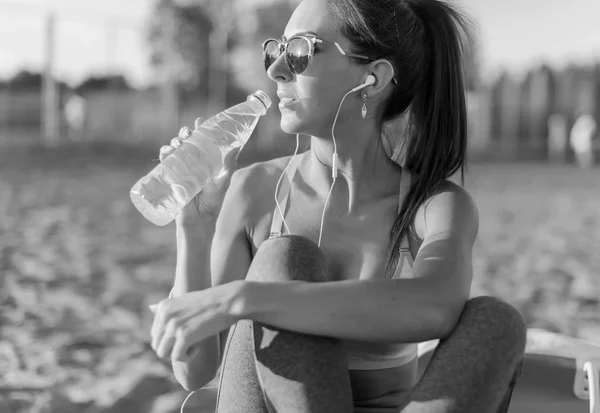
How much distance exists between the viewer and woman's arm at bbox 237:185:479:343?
5.15 feet

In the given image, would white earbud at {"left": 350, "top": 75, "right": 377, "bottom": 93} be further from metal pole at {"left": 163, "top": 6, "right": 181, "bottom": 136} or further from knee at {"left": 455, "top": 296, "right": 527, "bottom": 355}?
metal pole at {"left": 163, "top": 6, "right": 181, "bottom": 136}

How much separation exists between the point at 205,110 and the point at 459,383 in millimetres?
26586

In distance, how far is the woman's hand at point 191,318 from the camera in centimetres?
154

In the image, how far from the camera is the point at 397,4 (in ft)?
6.79

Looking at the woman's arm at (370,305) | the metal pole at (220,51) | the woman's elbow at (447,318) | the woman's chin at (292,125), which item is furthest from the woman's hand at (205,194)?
the metal pole at (220,51)

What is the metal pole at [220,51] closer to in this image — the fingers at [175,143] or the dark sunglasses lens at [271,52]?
the dark sunglasses lens at [271,52]

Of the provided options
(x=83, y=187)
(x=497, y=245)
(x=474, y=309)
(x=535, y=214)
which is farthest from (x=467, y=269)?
(x=83, y=187)

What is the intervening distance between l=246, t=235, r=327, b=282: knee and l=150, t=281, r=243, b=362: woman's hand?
12cm

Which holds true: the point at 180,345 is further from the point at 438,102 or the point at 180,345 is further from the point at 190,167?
the point at 438,102

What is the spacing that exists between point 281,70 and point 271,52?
0.30 ft

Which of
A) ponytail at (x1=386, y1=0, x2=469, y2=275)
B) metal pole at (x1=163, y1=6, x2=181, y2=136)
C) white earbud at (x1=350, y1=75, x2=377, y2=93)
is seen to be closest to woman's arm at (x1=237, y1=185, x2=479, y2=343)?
ponytail at (x1=386, y1=0, x2=469, y2=275)

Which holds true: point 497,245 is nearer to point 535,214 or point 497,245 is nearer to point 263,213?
point 535,214

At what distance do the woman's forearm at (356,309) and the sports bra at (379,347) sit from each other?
231 mm

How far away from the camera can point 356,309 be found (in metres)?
1.59
